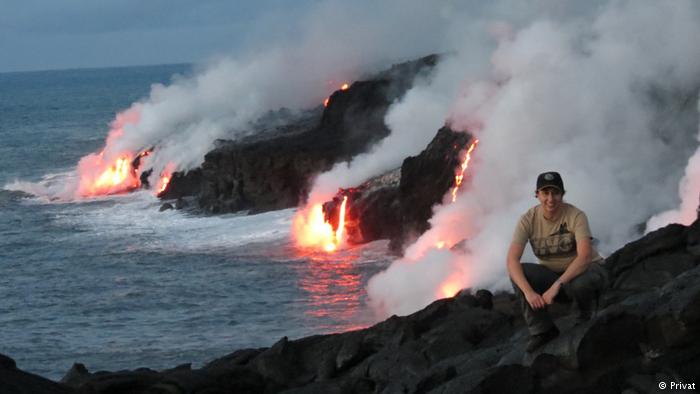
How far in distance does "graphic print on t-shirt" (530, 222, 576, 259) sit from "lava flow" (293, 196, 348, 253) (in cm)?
2179

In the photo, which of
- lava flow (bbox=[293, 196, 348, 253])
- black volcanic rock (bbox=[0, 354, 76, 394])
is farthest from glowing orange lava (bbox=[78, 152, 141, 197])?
black volcanic rock (bbox=[0, 354, 76, 394])

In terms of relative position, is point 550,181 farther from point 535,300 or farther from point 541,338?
point 541,338

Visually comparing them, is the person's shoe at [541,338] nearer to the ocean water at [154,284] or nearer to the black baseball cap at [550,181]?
the black baseball cap at [550,181]

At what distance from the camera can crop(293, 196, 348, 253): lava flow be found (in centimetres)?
3272

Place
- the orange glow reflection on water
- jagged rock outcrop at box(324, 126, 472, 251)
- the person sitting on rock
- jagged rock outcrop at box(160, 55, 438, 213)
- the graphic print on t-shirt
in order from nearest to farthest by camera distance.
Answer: the person sitting on rock < the graphic print on t-shirt < the orange glow reflection on water < jagged rock outcrop at box(324, 126, 472, 251) < jagged rock outcrop at box(160, 55, 438, 213)

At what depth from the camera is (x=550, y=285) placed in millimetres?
10344

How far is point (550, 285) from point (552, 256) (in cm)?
21

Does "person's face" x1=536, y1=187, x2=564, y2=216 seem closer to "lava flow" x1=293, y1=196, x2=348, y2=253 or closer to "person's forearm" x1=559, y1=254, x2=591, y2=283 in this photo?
"person's forearm" x1=559, y1=254, x2=591, y2=283

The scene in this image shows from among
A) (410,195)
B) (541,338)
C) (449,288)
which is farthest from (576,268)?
(410,195)

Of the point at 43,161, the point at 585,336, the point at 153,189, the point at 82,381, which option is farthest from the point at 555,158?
the point at 43,161

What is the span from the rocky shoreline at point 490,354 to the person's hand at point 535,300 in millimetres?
549

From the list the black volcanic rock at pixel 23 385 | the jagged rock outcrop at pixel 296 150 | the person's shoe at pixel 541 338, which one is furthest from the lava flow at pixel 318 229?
the black volcanic rock at pixel 23 385

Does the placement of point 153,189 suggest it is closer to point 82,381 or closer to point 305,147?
point 305,147

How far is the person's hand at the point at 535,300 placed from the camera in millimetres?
10148
